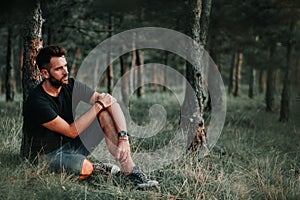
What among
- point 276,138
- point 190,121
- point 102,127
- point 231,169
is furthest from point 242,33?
point 102,127

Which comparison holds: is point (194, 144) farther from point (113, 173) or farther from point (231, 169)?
point (113, 173)

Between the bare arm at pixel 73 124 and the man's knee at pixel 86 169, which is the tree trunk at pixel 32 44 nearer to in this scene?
the bare arm at pixel 73 124

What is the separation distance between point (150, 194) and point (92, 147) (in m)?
1.21

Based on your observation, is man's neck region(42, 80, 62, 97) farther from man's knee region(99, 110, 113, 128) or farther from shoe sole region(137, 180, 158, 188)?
shoe sole region(137, 180, 158, 188)

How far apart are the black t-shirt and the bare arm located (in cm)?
Result: 8

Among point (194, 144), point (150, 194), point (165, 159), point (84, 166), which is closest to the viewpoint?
point (150, 194)

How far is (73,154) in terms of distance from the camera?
4.23 meters

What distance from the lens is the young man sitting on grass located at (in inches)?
163

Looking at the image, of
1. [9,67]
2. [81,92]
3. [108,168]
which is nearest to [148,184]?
[108,168]

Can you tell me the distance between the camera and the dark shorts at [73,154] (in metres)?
4.11

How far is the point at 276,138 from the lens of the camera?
8195 millimetres

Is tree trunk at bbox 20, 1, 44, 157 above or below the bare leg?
above

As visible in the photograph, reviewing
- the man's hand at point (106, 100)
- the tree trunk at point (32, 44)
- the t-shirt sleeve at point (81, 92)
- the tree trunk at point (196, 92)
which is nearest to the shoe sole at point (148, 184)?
the man's hand at point (106, 100)

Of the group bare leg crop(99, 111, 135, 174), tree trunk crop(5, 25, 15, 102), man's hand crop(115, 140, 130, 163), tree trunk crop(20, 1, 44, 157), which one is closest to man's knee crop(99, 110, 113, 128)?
bare leg crop(99, 111, 135, 174)
